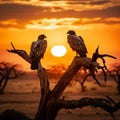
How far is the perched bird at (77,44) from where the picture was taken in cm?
1283

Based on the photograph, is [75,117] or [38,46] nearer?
[38,46]

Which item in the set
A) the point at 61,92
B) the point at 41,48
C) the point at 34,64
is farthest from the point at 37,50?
the point at 61,92

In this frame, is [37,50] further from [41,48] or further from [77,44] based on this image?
[77,44]

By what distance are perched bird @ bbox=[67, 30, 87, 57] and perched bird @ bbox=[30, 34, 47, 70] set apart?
2.63 ft

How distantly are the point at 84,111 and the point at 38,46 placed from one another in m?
12.9

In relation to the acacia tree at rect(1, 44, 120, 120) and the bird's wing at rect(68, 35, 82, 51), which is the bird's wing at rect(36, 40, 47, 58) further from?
the bird's wing at rect(68, 35, 82, 51)

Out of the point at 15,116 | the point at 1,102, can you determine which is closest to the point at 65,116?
the point at 1,102

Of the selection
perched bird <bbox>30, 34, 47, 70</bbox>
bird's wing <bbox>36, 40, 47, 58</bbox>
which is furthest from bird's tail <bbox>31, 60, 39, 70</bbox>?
bird's wing <bbox>36, 40, 47, 58</bbox>

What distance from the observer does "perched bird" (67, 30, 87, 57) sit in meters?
12.8

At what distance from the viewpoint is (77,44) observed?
13.3 m

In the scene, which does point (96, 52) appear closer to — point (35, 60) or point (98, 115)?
point (35, 60)

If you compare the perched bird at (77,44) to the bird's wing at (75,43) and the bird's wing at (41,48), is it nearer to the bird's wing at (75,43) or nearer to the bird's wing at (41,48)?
the bird's wing at (75,43)

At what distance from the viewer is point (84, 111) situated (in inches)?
1023

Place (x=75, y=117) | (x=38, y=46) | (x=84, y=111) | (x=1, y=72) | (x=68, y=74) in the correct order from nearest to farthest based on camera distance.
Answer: (x=68, y=74), (x=38, y=46), (x=75, y=117), (x=84, y=111), (x=1, y=72)
